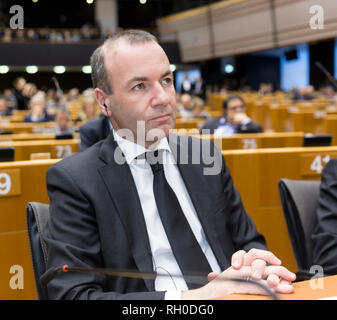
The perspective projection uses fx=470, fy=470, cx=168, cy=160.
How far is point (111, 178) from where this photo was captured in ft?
4.83

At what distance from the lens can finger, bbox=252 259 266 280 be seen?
116 centimetres

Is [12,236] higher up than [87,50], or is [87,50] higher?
[87,50]

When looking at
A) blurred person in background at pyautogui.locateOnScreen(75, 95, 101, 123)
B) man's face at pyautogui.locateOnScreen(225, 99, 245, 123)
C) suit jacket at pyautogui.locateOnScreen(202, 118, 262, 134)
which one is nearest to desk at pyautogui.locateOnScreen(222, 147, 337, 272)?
suit jacket at pyautogui.locateOnScreen(202, 118, 262, 134)

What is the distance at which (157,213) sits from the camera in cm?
148

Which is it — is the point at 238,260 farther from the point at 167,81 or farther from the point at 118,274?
the point at 167,81

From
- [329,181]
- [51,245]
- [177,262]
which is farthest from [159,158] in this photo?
[329,181]

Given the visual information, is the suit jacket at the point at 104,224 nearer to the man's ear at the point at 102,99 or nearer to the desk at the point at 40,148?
the man's ear at the point at 102,99

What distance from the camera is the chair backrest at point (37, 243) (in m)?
1.48

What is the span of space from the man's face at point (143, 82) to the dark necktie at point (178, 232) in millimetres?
181

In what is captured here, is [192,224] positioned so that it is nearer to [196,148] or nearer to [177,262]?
[177,262]

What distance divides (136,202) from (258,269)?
1.49 ft

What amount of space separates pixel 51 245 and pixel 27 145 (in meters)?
2.56

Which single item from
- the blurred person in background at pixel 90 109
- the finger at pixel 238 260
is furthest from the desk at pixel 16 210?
the blurred person in background at pixel 90 109

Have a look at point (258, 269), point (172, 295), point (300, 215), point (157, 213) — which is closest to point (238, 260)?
point (258, 269)
